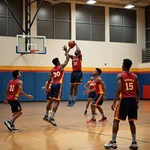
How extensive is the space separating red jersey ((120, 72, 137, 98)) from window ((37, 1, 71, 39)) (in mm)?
20635

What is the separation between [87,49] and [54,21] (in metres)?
3.74

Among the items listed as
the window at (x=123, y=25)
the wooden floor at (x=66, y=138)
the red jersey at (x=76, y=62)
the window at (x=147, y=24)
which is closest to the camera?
the wooden floor at (x=66, y=138)

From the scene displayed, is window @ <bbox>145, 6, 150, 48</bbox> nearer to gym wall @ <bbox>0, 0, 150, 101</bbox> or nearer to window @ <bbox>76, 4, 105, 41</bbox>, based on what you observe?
gym wall @ <bbox>0, 0, 150, 101</bbox>

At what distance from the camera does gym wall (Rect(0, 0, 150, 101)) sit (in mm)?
25938

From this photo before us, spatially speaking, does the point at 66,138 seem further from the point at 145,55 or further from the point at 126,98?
the point at 145,55

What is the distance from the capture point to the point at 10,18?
84.1 feet

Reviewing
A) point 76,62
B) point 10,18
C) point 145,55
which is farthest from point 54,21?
point 76,62

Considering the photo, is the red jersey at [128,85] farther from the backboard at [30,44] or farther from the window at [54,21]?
the window at [54,21]

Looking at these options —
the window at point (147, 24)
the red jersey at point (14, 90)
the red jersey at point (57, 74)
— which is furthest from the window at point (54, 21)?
the red jersey at point (14, 90)

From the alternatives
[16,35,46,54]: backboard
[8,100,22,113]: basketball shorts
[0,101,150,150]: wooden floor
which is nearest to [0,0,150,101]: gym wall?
[16,35,46,54]: backboard

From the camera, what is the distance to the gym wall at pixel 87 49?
85.1 ft

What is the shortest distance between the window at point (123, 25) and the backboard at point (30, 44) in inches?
301

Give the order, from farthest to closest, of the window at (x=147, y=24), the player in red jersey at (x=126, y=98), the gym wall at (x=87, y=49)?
the window at (x=147, y=24)
the gym wall at (x=87, y=49)
the player in red jersey at (x=126, y=98)

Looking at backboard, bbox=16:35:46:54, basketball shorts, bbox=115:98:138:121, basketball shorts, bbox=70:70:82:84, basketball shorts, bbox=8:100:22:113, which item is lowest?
basketball shorts, bbox=8:100:22:113
